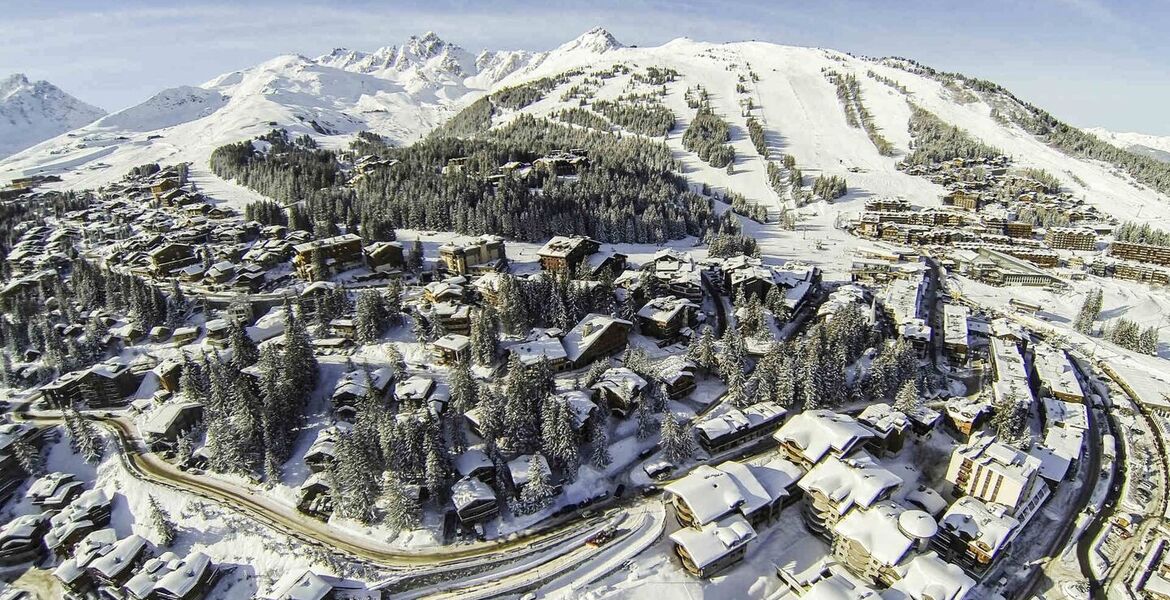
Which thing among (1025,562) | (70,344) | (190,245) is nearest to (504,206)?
(190,245)

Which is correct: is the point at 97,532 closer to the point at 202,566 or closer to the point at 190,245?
the point at 202,566

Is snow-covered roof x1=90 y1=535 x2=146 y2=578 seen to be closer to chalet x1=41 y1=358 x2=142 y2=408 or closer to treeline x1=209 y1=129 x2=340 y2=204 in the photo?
chalet x1=41 y1=358 x2=142 y2=408

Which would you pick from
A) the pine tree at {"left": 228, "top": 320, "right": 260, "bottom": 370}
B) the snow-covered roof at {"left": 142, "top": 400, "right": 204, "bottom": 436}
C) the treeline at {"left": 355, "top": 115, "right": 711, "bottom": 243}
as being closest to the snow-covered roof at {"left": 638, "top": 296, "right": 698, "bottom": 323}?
the treeline at {"left": 355, "top": 115, "right": 711, "bottom": 243}

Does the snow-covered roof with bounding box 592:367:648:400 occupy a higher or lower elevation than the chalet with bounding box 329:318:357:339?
higher

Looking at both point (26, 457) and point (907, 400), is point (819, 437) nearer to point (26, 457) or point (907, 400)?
point (907, 400)

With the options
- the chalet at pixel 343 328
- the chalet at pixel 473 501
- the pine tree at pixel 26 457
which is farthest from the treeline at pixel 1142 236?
the pine tree at pixel 26 457
